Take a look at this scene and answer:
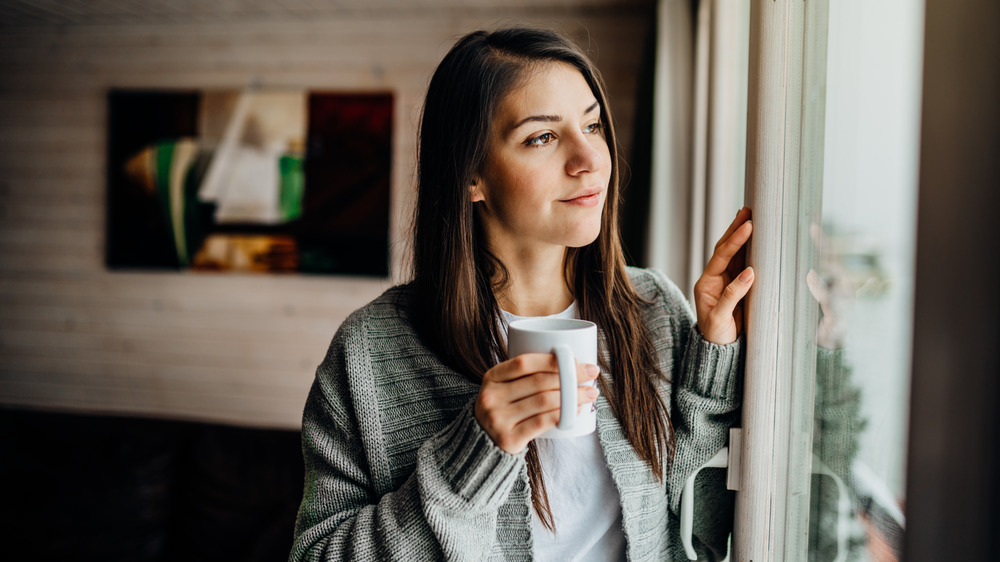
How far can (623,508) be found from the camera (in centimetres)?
84

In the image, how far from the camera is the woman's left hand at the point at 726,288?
0.77 metres

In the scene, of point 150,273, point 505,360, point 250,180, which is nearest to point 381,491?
point 505,360

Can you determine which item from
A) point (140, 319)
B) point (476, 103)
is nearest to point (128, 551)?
point (140, 319)

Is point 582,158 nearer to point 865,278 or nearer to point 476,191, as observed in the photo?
point 476,191

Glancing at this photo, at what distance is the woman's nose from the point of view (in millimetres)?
842

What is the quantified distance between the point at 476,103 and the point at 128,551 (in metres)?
2.20

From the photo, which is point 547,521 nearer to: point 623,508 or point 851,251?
point 623,508

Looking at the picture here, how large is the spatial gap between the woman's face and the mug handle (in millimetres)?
280

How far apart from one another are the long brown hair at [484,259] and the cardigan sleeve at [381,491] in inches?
5.5

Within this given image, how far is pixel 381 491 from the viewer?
0.87 meters

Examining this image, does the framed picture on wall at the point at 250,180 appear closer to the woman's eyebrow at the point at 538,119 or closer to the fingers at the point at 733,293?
the woman's eyebrow at the point at 538,119

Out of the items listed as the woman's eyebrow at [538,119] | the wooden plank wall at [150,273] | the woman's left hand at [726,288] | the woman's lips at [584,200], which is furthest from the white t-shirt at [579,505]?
the wooden plank wall at [150,273]

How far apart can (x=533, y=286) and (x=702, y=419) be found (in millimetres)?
337

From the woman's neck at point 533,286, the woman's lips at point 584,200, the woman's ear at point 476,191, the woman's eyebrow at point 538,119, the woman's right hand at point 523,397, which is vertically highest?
the woman's eyebrow at point 538,119
